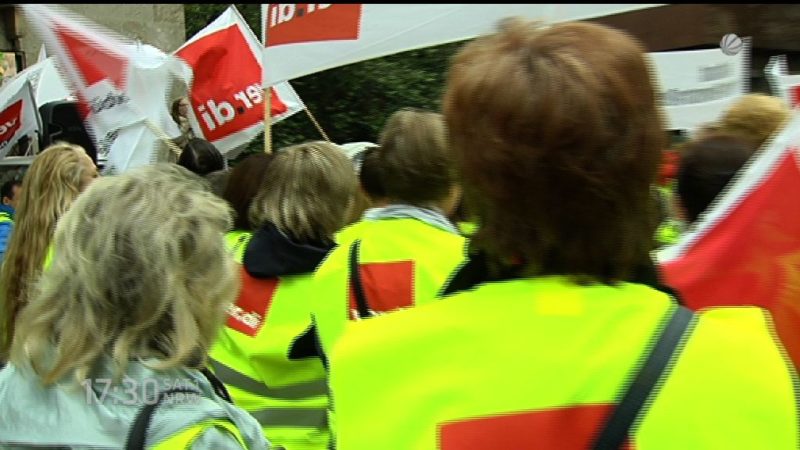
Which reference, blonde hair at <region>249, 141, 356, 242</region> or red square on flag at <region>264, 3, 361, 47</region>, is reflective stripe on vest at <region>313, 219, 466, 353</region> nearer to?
blonde hair at <region>249, 141, 356, 242</region>

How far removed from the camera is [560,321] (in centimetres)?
122

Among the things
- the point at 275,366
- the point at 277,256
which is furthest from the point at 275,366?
the point at 277,256

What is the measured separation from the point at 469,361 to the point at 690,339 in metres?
0.27

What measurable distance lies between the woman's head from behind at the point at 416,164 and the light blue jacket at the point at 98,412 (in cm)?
111

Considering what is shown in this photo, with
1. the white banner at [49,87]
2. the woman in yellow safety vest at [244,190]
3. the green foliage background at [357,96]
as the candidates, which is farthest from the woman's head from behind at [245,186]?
the green foliage background at [357,96]

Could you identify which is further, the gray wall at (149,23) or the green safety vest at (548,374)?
the gray wall at (149,23)

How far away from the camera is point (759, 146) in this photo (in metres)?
2.72

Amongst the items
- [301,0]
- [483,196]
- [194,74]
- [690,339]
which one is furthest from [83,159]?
[194,74]

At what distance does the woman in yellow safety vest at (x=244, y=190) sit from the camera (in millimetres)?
3270

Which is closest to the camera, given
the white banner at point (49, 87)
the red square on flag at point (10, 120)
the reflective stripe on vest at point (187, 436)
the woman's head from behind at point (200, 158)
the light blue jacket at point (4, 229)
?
the reflective stripe on vest at point (187, 436)

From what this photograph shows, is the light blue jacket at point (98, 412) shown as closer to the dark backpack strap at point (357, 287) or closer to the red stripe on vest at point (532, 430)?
the red stripe on vest at point (532, 430)

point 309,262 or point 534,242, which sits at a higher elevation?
point 534,242

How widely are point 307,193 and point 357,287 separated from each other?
0.53 metres

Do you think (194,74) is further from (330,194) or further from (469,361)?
(469,361)
